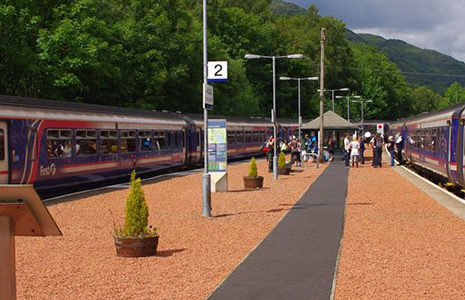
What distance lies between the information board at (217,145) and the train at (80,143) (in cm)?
487

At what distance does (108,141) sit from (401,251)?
17681 mm

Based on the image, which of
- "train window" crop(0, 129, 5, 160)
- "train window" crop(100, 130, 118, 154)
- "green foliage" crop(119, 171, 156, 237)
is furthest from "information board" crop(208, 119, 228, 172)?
"green foliage" crop(119, 171, 156, 237)

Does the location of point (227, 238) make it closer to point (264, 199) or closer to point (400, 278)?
point (400, 278)

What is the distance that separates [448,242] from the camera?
41.7 ft

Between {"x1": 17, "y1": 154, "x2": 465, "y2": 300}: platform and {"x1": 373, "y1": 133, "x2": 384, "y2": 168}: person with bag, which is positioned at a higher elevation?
{"x1": 373, "y1": 133, "x2": 384, "y2": 168}: person with bag

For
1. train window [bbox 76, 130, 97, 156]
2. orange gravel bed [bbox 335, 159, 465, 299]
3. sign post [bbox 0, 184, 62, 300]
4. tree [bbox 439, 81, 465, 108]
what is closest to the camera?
sign post [bbox 0, 184, 62, 300]

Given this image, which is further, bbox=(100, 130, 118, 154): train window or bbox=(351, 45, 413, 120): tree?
bbox=(351, 45, 413, 120): tree

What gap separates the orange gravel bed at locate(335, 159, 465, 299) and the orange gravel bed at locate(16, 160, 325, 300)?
1.85 m

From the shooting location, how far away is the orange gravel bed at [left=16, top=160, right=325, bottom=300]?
912 centimetres

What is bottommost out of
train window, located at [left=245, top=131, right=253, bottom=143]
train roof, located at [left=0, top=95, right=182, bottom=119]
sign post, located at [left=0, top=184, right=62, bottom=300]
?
sign post, located at [left=0, top=184, right=62, bottom=300]

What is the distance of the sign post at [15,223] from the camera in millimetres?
4957

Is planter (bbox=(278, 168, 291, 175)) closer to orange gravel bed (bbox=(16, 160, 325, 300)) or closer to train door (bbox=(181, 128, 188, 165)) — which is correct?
train door (bbox=(181, 128, 188, 165))

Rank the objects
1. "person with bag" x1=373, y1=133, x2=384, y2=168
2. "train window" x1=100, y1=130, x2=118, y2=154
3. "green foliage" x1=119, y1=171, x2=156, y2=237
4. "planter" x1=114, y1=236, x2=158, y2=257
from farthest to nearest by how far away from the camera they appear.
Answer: "person with bag" x1=373, y1=133, x2=384, y2=168 → "train window" x1=100, y1=130, x2=118, y2=154 → "green foliage" x1=119, y1=171, x2=156, y2=237 → "planter" x1=114, y1=236, x2=158, y2=257

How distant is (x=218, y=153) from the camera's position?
23266 millimetres
